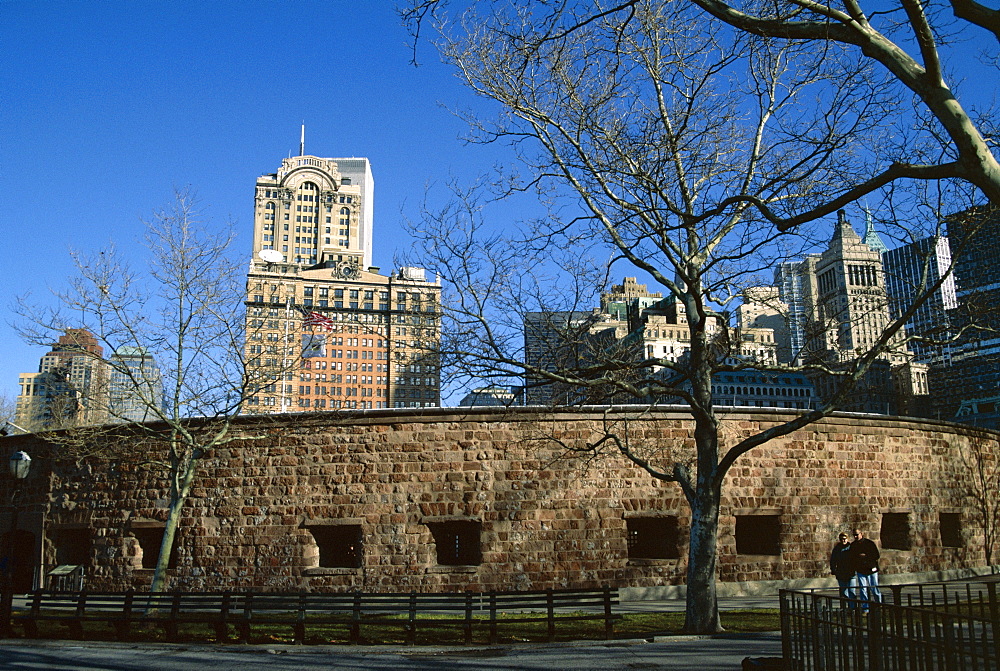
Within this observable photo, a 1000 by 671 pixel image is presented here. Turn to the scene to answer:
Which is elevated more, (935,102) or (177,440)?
(935,102)

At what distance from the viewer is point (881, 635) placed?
19.1 feet

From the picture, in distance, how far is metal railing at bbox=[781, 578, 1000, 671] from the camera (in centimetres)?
498

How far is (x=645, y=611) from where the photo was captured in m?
13.7

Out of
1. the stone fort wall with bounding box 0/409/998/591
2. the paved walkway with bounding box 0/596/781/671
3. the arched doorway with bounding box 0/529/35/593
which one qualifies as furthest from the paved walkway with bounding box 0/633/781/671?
the arched doorway with bounding box 0/529/35/593

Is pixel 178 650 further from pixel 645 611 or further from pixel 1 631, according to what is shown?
pixel 645 611

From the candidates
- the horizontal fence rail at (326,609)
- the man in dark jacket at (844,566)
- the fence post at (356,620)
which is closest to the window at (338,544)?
the horizontal fence rail at (326,609)

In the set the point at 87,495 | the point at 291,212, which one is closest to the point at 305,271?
the point at 291,212

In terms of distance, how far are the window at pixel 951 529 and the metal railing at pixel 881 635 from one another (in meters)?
12.9

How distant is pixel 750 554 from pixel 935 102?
12682 millimetres

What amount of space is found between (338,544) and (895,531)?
40.2 feet

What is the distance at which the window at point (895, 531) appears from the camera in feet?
57.5

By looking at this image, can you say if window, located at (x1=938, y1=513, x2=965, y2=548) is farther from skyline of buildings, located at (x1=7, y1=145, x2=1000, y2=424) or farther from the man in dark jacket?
the man in dark jacket

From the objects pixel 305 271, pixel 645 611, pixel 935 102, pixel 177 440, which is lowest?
pixel 645 611

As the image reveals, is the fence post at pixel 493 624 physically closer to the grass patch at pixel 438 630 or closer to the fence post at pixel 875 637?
the grass patch at pixel 438 630
